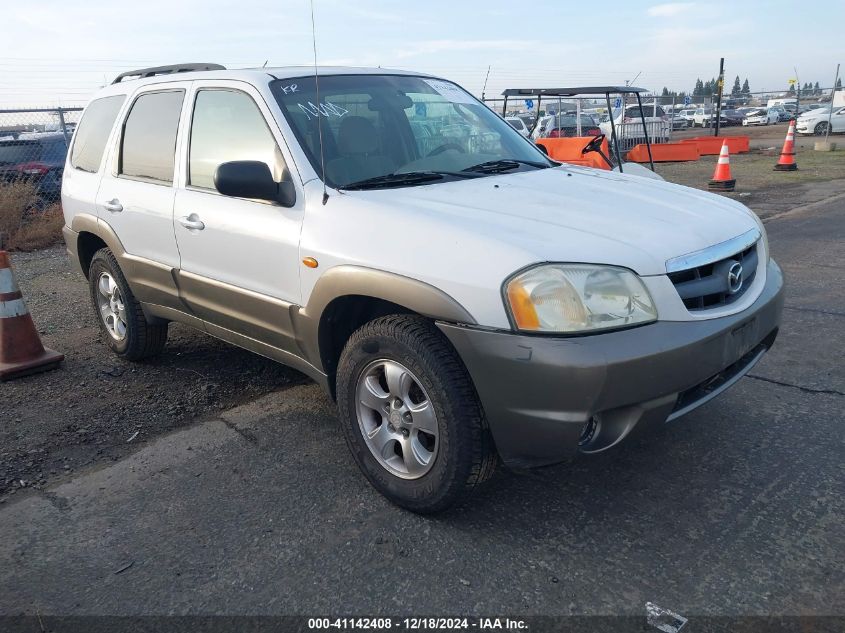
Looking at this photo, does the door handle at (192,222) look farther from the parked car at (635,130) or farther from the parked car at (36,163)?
the parked car at (635,130)

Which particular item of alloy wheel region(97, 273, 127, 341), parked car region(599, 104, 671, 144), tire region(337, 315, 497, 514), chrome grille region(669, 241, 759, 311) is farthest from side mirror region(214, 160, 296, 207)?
parked car region(599, 104, 671, 144)

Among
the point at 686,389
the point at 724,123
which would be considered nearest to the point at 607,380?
the point at 686,389

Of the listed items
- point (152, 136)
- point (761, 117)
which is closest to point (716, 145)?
point (152, 136)

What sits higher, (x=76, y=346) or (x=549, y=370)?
(x=549, y=370)

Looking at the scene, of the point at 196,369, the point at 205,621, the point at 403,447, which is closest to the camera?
the point at 205,621

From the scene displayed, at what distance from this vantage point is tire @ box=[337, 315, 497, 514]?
267 cm

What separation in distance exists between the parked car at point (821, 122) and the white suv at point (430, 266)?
1117 inches

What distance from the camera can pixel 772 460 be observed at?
3.25m

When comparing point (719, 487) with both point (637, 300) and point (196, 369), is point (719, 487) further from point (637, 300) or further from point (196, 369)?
point (196, 369)

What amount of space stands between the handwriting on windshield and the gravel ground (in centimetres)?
174

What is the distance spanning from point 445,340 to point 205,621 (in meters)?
1.26

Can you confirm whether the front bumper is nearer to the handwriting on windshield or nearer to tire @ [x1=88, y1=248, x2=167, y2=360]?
the handwriting on windshield

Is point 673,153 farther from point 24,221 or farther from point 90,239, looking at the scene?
point 90,239

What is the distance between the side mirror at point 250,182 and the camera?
121 inches
